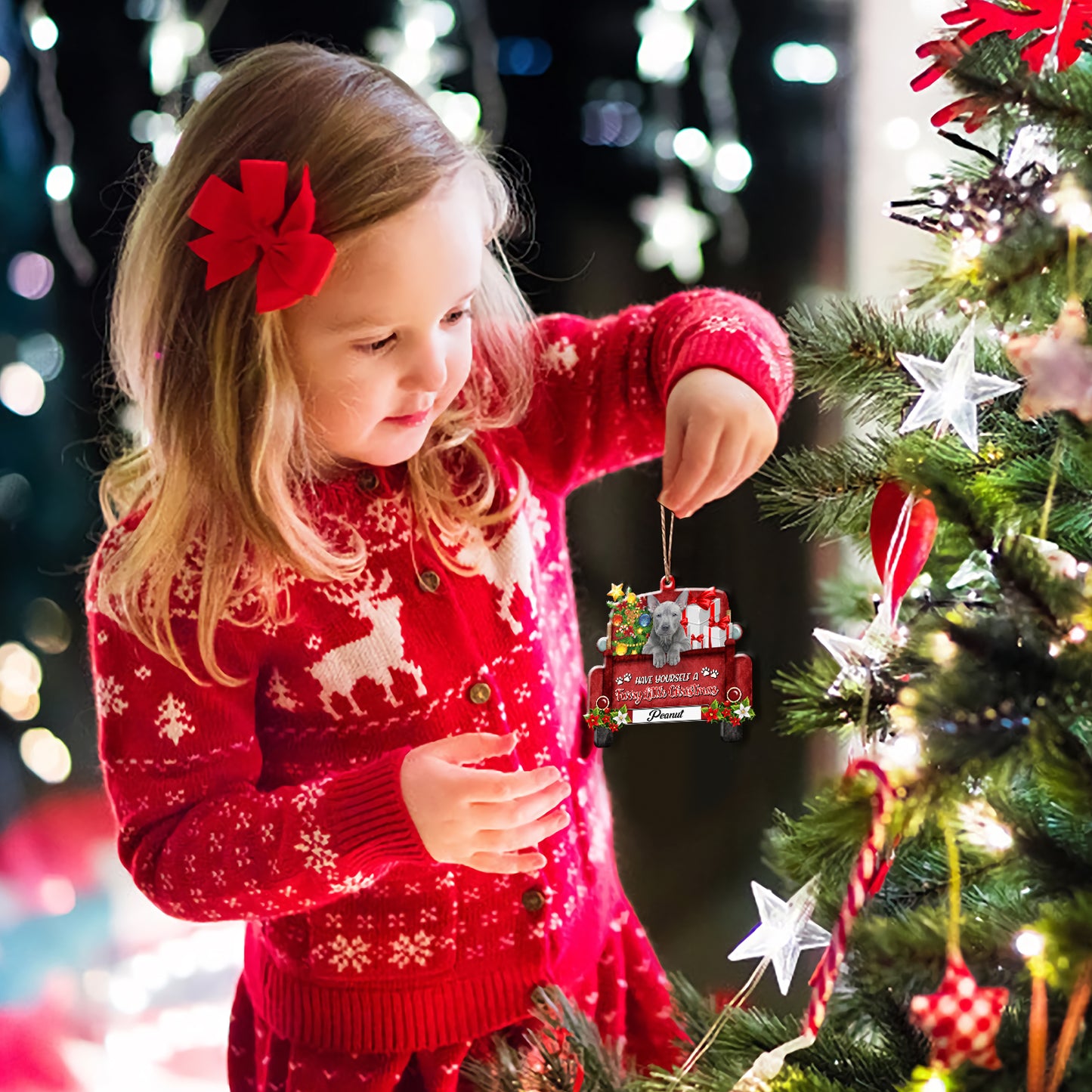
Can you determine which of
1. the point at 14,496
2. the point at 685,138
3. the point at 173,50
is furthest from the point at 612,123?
the point at 14,496

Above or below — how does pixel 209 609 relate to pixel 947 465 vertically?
below

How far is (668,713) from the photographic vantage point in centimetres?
73

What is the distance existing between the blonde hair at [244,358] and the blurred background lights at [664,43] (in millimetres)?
485

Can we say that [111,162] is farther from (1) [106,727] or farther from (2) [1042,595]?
(2) [1042,595]

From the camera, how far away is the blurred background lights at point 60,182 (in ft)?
4.27

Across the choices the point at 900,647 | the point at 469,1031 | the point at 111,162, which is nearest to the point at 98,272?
the point at 111,162

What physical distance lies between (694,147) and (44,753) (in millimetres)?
1012

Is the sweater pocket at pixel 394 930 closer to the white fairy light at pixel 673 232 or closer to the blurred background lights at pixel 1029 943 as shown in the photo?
the blurred background lights at pixel 1029 943

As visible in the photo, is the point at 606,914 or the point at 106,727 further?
the point at 606,914

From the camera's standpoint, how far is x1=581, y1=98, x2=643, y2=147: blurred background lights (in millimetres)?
1254

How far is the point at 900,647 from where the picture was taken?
1.85 ft

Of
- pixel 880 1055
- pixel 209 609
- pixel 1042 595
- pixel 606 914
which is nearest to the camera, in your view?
pixel 1042 595

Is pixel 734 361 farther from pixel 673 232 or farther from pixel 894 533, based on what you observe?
pixel 673 232

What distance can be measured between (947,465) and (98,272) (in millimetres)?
1041
